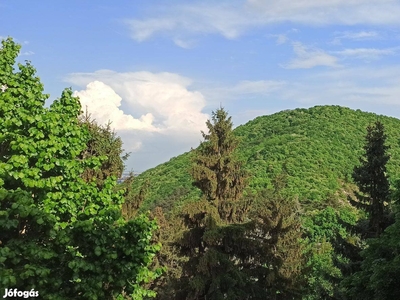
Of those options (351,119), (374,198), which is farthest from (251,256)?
(351,119)

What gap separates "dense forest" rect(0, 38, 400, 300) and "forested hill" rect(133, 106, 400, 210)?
1504 inches

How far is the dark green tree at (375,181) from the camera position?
18031 millimetres

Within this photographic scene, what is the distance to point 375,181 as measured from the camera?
18.2 metres

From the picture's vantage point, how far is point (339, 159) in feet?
299

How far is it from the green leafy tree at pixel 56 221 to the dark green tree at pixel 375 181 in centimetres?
1195

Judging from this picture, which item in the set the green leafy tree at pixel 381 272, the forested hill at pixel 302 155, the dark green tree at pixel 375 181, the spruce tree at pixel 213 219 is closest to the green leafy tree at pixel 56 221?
the green leafy tree at pixel 381 272

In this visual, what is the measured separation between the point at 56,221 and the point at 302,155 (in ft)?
Answer: 274

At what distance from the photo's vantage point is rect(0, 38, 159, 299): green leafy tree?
7.47m

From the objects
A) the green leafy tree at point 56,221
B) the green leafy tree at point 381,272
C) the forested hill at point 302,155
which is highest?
the forested hill at point 302,155

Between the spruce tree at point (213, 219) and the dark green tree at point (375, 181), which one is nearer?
the dark green tree at point (375, 181)

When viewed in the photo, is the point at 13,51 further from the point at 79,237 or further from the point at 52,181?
the point at 79,237

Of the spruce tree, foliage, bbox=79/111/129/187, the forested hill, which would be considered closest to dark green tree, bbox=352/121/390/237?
the spruce tree

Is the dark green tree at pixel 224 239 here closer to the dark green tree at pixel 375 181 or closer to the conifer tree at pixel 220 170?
the conifer tree at pixel 220 170

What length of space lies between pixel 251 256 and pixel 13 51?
14.3 metres
